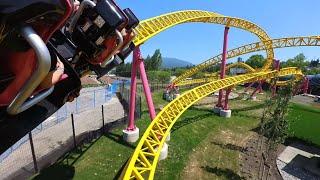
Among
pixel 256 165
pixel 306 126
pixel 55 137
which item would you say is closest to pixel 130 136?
pixel 55 137

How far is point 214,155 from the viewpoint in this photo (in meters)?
18.9

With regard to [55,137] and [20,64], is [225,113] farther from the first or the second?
[20,64]

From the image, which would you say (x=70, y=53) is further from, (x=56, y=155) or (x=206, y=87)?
(x=206, y=87)

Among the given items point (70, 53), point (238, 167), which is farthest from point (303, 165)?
point (70, 53)

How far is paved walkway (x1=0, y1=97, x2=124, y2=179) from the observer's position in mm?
13334

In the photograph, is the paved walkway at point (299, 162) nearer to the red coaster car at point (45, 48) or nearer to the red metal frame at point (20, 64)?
the red coaster car at point (45, 48)

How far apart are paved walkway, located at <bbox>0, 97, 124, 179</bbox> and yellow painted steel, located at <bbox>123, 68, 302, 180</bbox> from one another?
4253 mm

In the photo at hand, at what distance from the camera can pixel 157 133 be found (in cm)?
1456

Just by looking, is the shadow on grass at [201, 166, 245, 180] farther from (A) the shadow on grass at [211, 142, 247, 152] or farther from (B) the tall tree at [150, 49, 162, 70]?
(B) the tall tree at [150, 49, 162, 70]

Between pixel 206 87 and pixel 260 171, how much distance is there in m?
6.70

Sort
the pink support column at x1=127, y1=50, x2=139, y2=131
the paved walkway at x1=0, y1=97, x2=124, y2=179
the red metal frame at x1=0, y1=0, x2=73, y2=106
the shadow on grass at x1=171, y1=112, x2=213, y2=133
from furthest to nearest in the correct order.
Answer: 1. the shadow on grass at x1=171, y1=112, x2=213, y2=133
2. the pink support column at x1=127, y1=50, x2=139, y2=131
3. the paved walkway at x1=0, y1=97, x2=124, y2=179
4. the red metal frame at x1=0, y1=0, x2=73, y2=106

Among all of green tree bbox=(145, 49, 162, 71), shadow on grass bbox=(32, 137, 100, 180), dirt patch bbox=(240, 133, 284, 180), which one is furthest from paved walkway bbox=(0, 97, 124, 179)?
green tree bbox=(145, 49, 162, 71)

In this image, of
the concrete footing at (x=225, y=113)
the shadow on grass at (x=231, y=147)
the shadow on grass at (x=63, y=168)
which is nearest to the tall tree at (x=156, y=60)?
the concrete footing at (x=225, y=113)

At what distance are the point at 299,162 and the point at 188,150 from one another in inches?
267
